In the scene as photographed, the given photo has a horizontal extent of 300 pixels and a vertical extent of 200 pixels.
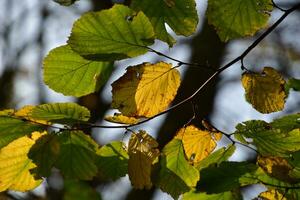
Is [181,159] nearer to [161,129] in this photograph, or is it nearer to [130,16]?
[130,16]

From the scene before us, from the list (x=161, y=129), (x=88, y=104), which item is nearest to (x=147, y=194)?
(x=161, y=129)

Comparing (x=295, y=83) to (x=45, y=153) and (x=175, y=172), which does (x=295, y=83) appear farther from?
(x=45, y=153)

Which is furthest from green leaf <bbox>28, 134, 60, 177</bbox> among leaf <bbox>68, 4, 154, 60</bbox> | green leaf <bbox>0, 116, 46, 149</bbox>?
leaf <bbox>68, 4, 154, 60</bbox>

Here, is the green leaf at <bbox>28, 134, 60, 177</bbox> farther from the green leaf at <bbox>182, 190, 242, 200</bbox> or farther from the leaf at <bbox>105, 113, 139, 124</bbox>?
the green leaf at <bbox>182, 190, 242, 200</bbox>

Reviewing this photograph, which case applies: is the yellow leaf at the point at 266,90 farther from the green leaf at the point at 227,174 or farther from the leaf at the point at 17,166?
the leaf at the point at 17,166

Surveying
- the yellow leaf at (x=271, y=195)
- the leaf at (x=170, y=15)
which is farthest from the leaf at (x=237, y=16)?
the yellow leaf at (x=271, y=195)

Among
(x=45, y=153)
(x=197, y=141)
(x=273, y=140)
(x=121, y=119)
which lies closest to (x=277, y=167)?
(x=273, y=140)
